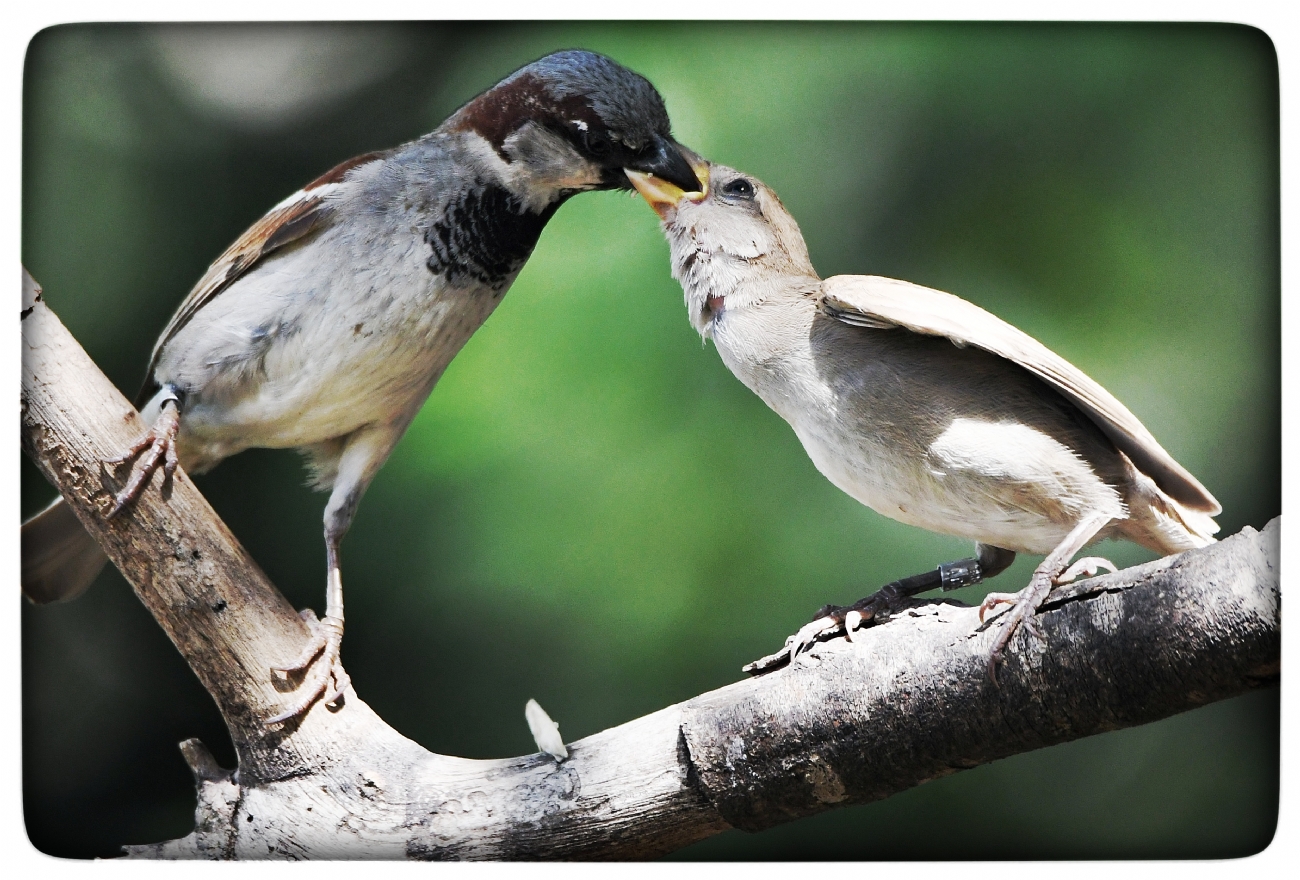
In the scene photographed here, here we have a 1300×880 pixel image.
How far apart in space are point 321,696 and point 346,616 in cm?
14

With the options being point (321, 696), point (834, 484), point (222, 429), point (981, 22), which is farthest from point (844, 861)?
point (981, 22)

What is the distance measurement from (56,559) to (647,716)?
41.7 inches

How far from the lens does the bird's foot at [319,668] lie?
1.96 meters

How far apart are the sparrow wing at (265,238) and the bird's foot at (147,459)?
5.6 inches

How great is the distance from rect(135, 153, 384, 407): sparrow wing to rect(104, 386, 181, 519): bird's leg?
0.13 meters

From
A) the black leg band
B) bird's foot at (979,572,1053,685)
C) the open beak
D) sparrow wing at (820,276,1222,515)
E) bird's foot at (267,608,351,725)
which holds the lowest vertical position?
bird's foot at (267,608,351,725)

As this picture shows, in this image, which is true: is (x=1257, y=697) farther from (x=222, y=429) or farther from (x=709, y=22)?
(x=222, y=429)

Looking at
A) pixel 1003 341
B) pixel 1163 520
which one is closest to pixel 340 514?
pixel 1003 341

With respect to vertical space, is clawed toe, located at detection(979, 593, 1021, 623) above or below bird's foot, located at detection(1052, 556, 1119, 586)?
below

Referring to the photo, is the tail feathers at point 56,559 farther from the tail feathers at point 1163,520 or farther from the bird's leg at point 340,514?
the tail feathers at point 1163,520

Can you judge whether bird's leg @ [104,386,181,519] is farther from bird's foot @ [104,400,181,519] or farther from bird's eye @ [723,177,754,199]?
bird's eye @ [723,177,754,199]

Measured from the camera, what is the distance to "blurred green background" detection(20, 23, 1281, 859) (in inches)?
76.4

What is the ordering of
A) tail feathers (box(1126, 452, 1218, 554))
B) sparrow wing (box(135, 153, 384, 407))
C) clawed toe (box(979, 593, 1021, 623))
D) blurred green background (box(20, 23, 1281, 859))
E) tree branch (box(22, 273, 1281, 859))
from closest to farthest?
tree branch (box(22, 273, 1281, 859))
clawed toe (box(979, 593, 1021, 623))
tail feathers (box(1126, 452, 1218, 554))
blurred green background (box(20, 23, 1281, 859))
sparrow wing (box(135, 153, 384, 407))

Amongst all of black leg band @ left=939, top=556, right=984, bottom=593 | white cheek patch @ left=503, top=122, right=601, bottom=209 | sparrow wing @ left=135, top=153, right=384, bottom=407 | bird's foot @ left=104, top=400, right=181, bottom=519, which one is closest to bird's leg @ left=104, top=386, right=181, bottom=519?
bird's foot @ left=104, top=400, right=181, bottom=519
